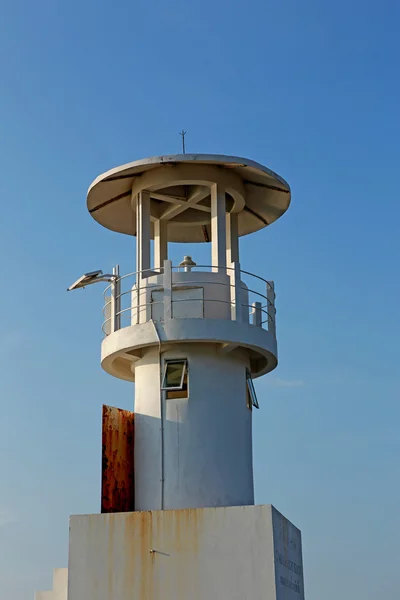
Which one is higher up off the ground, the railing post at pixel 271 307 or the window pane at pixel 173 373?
the railing post at pixel 271 307

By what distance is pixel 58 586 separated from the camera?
76.7ft

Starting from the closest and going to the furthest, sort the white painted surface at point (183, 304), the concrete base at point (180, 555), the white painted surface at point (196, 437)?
1. the concrete base at point (180, 555)
2. the white painted surface at point (196, 437)
3. the white painted surface at point (183, 304)

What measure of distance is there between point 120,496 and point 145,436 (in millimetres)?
1483

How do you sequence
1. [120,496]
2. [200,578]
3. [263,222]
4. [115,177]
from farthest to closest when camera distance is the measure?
[263,222]
[115,177]
[120,496]
[200,578]

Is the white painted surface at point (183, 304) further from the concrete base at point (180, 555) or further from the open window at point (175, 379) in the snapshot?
→ the concrete base at point (180, 555)

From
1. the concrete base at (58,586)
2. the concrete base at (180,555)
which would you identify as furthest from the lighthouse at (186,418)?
the concrete base at (58,586)

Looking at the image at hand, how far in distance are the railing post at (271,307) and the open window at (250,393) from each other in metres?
1.21

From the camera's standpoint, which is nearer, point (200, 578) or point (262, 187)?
point (200, 578)

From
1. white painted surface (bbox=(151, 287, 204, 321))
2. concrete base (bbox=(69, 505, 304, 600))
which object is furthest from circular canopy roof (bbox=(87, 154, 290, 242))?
concrete base (bbox=(69, 505, 304, 600))

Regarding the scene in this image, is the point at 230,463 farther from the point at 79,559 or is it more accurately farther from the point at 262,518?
the point at 79,559

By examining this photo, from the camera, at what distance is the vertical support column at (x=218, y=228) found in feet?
79.6

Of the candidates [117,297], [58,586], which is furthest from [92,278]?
[58,586]

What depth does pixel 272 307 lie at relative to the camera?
82.5ft

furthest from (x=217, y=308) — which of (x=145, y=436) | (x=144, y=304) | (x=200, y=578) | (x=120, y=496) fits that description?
(x=200, y=578)
